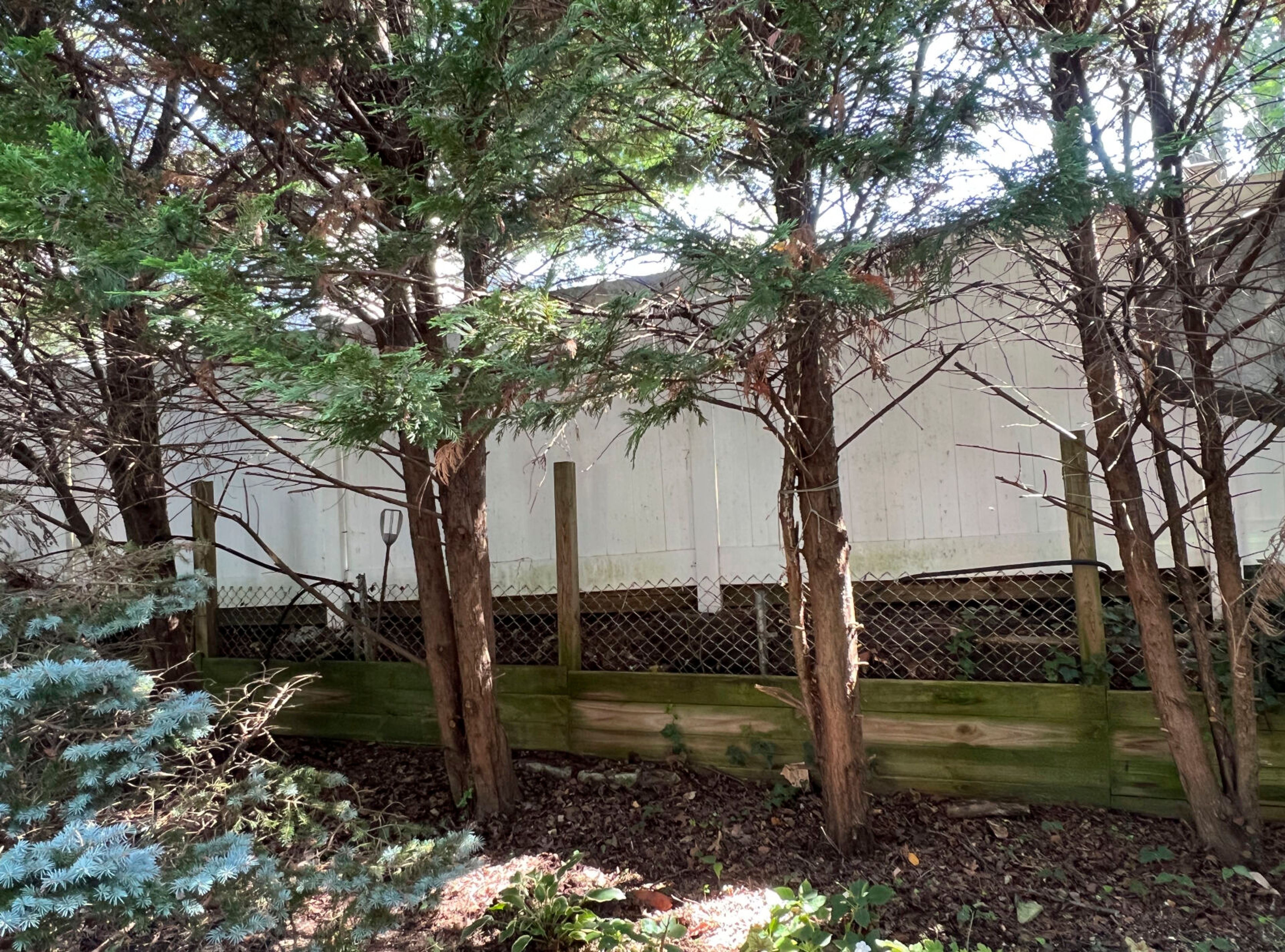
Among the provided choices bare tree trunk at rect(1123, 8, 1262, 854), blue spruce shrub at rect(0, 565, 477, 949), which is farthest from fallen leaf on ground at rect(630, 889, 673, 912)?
bare tree trunk at rect(1123, 8, 1262, 854)

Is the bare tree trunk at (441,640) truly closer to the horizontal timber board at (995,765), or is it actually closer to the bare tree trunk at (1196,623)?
the horizontal timber board at (995,765)

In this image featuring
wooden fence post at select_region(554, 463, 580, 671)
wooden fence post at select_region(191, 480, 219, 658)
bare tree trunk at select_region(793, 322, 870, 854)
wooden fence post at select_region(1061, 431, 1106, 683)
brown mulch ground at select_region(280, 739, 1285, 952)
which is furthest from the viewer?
wooden fence post at select_region(191, 480, 219, 658)

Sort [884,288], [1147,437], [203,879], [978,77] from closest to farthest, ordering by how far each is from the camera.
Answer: [203,879]
[884,288]
[978,77]
[1147,437]

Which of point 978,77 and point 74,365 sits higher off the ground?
point 978,77

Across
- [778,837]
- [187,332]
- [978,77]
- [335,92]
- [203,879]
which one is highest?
[335,92]

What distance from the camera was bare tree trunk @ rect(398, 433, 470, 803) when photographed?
3797mm

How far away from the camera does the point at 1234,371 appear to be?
10.7 ft

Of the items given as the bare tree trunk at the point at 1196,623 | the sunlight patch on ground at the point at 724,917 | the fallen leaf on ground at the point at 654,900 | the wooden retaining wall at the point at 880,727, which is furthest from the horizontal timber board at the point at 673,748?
the bare tree trunk at the point at 1196,623

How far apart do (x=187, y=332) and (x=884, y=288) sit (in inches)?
89.5

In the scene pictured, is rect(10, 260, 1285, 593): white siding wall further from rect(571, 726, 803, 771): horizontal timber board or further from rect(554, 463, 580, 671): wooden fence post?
rect(571, 726, 803, 771): horizontal timber board

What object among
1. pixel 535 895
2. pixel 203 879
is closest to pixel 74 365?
pixel 203 879

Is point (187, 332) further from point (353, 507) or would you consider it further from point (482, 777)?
point (353, 507)

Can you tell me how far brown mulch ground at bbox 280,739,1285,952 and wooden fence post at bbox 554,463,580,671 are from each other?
0.61 m

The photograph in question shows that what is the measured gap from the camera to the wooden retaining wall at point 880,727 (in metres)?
3.30
